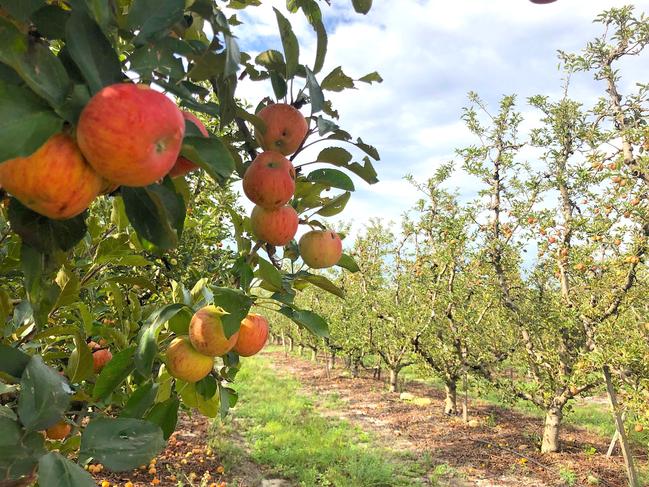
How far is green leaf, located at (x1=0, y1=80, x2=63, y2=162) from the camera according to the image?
471 mm

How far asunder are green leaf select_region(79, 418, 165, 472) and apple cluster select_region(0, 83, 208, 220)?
48 centimetres

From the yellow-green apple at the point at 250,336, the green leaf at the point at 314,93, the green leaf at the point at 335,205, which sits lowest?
the yellow-green apple at the point at 250,336

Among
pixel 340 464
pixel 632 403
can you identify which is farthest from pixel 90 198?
pixel 340 464

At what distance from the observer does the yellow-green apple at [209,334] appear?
3.77ft

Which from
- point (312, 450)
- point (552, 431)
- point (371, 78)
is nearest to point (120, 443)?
point (371, 78)

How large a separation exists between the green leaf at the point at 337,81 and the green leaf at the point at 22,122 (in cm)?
81

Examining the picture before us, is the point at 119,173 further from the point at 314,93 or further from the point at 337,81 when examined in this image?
the point at 337,81

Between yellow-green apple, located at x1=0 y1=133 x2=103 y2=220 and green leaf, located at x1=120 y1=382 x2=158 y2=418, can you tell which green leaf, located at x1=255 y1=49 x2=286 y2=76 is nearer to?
yellow-green apple, located at x1=0 y1=133 x2=103 y2=220

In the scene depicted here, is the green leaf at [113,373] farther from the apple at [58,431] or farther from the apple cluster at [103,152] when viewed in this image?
the apple cluster at [103,152]

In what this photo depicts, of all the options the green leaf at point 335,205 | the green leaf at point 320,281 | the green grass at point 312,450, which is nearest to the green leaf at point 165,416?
the green leaf at point 320,281

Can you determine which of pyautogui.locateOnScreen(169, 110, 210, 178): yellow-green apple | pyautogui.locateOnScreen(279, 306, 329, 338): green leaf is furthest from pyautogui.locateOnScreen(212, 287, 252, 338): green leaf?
pyautogui.locateOnScreen(169, 110, 210, 178): yellow-green apple

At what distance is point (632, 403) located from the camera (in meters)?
4.67

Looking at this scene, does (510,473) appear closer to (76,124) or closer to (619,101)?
(619,101)


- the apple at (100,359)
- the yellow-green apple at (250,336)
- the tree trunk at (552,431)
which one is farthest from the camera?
the tree trunk at (552,431)
